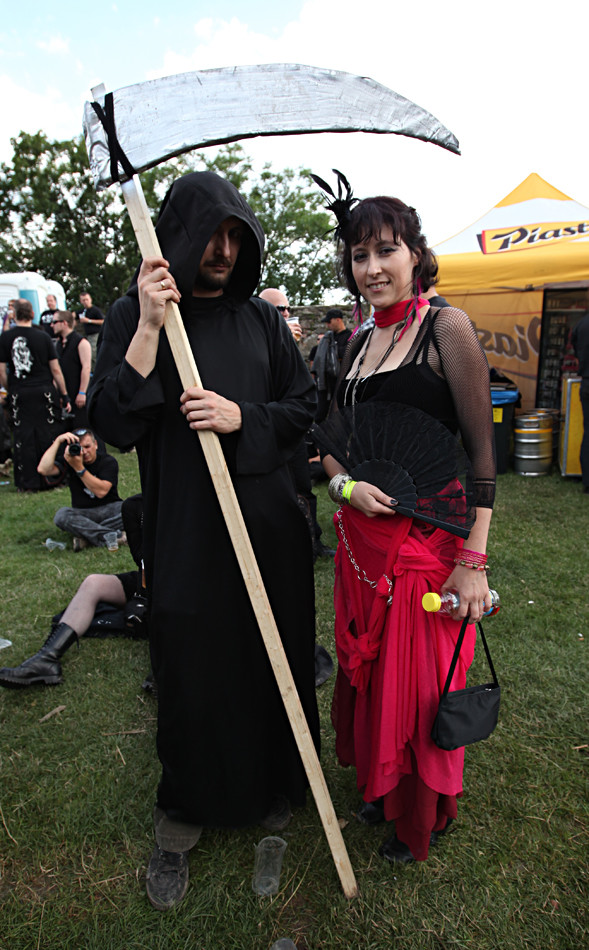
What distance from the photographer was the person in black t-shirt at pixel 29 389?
716 centimetres

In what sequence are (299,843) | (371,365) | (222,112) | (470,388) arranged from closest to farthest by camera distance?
(222,112) < (470,388) < (371,365) < (299,843)

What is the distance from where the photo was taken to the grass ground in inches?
A: 67.7

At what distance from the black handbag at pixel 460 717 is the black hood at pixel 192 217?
4.26 ft

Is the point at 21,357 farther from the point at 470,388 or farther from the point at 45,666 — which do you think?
the point at 470,388

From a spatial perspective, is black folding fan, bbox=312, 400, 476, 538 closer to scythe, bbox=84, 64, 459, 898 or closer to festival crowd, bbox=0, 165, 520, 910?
festival crowd, bbox=0, 165, 520, 910

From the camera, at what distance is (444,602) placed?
165cm

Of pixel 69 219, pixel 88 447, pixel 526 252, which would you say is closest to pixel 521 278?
pixel 526 252

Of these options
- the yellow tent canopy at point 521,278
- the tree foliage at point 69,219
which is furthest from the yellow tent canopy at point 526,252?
the tree foliage at point 69,219

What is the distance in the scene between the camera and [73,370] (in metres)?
8.22

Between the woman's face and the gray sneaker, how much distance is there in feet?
6.32

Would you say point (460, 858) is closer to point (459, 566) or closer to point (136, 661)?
point (459, 566)

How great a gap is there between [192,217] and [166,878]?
6.75 ft

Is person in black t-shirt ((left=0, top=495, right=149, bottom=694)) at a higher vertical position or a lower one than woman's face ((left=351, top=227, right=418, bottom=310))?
lower

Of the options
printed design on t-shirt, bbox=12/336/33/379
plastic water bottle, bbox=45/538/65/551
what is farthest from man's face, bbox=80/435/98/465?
printed design on t-shirt, bbox=12/336/33/379
